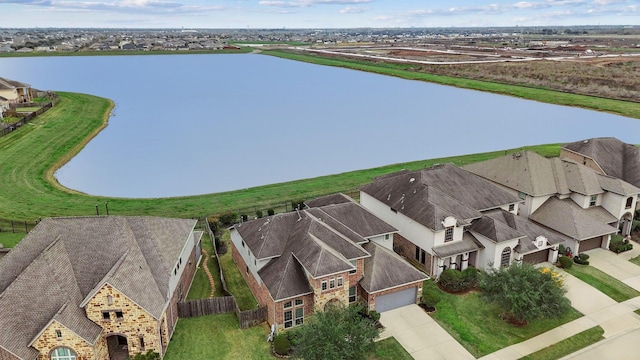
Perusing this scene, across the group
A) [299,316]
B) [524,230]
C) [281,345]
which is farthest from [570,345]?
[281,345]

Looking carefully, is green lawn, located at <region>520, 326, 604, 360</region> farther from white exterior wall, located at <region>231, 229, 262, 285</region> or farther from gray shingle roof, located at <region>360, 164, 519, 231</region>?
white exterior wall, located at <region>231, 229, 262, 285</region>

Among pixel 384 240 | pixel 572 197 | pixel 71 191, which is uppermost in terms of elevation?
pixel 572 197

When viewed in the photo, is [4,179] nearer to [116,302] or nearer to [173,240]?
[173,240]

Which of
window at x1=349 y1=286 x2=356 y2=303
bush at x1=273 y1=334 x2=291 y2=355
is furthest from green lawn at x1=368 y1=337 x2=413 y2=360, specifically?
bush at x1=273 y1=334 x2=291 y2=355

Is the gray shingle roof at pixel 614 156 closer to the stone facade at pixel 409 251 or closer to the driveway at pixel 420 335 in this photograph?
the stone facade at pixel 409 251

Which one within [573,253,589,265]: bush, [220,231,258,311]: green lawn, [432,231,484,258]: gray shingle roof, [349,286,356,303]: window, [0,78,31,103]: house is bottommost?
[220,231,258,311]: green lawn

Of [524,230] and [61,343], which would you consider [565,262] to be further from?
[61,343]

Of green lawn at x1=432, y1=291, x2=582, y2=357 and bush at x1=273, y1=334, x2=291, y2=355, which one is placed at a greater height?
bush at x1=273, y1=334, x2=291, y2=355
